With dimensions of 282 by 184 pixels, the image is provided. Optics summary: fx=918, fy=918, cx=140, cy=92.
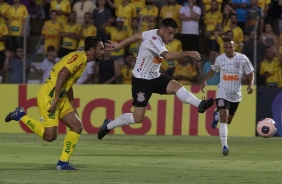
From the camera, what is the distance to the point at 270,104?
2369cm

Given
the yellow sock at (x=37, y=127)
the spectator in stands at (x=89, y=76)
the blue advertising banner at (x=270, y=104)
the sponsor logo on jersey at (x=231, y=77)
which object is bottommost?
the blue advertising banner at (x=270, y=104)

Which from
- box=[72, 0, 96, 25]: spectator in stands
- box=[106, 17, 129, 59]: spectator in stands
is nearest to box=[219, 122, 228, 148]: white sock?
box=[106, 17, 129, 59]: spectator in stands

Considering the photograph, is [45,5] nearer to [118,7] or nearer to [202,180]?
[118,7]

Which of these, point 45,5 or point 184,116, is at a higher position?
point 45,5

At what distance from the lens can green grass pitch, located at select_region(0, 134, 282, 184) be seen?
1265cm

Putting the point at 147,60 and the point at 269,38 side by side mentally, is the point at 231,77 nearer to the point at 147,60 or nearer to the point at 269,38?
the point at 147,60

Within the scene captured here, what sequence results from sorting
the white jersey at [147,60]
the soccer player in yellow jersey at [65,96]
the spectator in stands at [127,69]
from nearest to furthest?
the soccer player in yellow jersey at [65,96] < the white jersey at [147,60] < the spectator in stands at [127,69]

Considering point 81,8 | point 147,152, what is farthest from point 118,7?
point 147,152

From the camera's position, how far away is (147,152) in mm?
18141

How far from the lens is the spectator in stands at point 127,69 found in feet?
81.6

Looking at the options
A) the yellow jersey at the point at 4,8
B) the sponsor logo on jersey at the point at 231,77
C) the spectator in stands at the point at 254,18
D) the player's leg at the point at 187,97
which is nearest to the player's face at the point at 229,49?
the sponsor logo on jersey at the point at 231,77

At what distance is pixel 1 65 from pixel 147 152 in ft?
28.2

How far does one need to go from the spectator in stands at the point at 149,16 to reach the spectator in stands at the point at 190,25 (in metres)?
0.74

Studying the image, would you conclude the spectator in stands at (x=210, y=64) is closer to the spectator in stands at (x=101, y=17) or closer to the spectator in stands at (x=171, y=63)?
the spectator in stands at (x=171, y=63)
